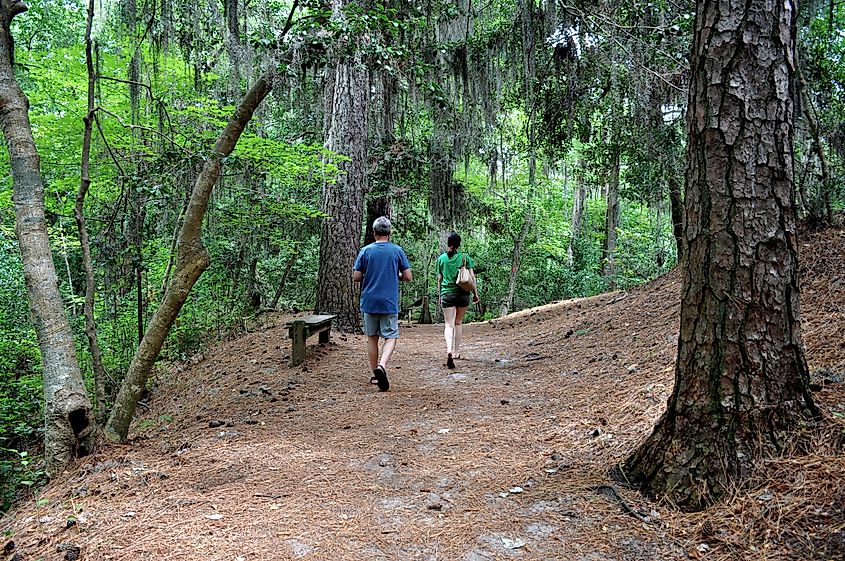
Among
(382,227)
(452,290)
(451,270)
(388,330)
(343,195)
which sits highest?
(343,195)

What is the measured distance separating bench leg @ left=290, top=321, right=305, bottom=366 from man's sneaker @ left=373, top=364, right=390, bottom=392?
51.3 inches

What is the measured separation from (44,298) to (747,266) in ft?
15.6

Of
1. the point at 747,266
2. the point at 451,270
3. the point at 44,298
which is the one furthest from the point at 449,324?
the point at 747,266

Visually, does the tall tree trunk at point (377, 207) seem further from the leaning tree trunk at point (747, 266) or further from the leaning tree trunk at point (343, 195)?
the leaning tree trunk at point (747, 266)

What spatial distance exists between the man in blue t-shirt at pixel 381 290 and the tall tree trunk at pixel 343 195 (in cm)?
305

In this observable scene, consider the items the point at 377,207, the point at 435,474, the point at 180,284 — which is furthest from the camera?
the point at 377,207

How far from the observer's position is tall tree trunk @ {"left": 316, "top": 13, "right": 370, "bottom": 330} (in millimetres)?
8789

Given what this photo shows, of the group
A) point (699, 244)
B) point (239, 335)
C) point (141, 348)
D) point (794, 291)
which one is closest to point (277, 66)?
point (141, 348)

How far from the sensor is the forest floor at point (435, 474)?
2.49 metres

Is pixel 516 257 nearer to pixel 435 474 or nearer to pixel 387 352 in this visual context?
pixel 387 352

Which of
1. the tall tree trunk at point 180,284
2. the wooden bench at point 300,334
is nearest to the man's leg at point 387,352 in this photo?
the wooden bench at point 300,334

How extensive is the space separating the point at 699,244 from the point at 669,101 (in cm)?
653

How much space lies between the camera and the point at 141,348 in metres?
4.48

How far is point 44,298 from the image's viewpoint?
4.09 meters
